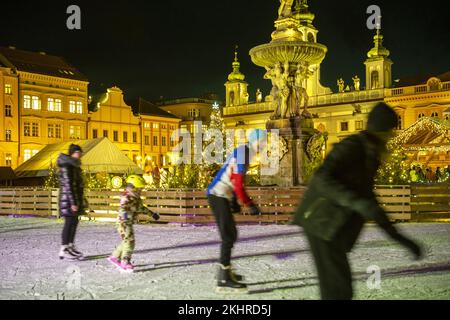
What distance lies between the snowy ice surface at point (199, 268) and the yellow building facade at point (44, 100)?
4757cm

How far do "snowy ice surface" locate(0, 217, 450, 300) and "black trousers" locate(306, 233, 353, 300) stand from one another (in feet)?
2.54

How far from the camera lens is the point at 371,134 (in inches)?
161

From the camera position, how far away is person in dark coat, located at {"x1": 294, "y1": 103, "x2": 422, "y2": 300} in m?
3.87

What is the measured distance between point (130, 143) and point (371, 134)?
6697 cm

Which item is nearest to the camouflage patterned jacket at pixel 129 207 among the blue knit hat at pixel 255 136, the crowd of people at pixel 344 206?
the blue knit hat at pixel 255 136

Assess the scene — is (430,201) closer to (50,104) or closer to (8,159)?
(8,159)

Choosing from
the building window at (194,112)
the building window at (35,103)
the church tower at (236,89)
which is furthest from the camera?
the building window at (194,112)

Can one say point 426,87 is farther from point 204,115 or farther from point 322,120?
point 204,115

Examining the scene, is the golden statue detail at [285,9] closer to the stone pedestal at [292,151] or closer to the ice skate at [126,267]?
the stone pedestal at [292,151]

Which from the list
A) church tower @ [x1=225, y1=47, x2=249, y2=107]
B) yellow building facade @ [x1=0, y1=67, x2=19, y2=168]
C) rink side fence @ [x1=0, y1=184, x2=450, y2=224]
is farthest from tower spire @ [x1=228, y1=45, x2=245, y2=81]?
rink side fence @ [x1=0, y1=184, x2=450, y2=224]

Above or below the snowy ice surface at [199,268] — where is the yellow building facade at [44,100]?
above

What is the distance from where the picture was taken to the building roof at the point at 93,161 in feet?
93.0

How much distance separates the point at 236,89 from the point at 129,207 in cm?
7332
